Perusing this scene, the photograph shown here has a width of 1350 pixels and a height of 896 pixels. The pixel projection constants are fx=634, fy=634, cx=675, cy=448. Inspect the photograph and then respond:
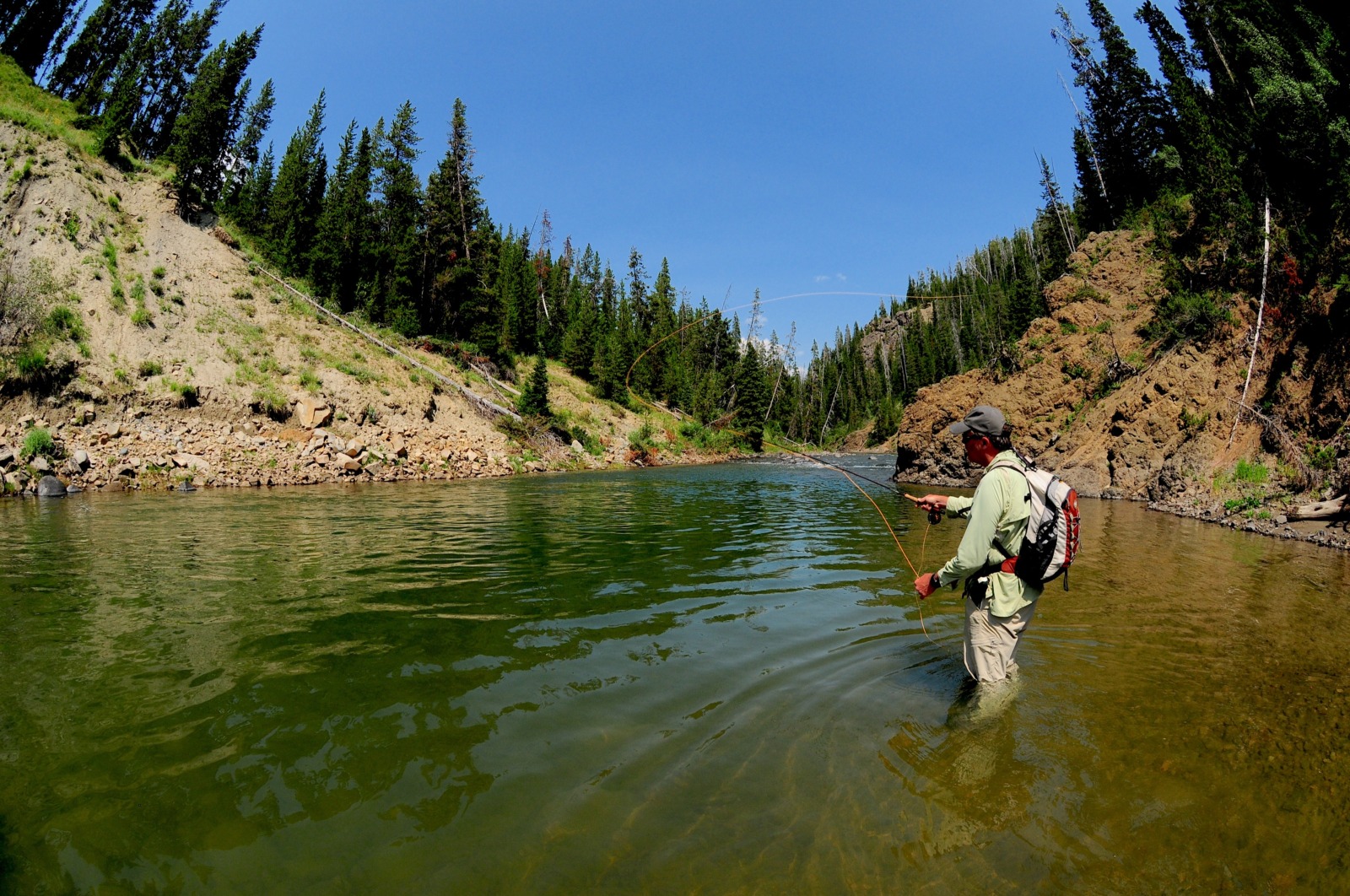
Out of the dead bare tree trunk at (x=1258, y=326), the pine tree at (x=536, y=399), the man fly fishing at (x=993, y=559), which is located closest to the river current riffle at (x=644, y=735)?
the man fly fishing at (x=993, y=559)

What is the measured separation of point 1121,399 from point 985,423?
23324 mm

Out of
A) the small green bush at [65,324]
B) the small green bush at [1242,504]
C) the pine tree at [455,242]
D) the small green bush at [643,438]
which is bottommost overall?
the small green bush at [1242,504]

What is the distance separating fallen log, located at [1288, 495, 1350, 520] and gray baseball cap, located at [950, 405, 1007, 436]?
1318 centimetres

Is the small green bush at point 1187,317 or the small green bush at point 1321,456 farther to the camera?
the small green bush at point 1187,317

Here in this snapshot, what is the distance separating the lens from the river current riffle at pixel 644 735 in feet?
10.0

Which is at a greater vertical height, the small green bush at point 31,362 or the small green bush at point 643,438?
the small green bush at point 31,362

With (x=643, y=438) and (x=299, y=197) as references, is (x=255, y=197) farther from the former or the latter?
(x=643, y=438)

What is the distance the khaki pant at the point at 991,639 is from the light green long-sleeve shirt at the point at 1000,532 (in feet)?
0.37

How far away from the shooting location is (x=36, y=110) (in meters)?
32.0

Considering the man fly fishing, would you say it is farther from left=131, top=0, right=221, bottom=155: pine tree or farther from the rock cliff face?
left=131, top=0, right=221, bottom=155: pine tree

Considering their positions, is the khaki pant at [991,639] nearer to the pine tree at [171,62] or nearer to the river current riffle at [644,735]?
the river current riffle at [644,735]

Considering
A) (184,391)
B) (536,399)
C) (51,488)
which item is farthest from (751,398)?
(51,488)

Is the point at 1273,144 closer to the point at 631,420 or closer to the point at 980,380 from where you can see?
the point at 980,380

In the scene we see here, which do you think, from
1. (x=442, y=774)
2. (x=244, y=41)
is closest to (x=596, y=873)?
(x=442, y=774)
